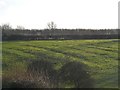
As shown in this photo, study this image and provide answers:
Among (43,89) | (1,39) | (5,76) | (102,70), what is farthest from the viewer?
(1,39)

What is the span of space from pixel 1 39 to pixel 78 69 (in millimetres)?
35019

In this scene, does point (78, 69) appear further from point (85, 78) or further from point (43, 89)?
point (43, 89)

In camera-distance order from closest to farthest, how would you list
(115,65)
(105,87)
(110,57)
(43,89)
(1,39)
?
(43,89)
(105,87)
(115,65)
(110,57)
(1,39)

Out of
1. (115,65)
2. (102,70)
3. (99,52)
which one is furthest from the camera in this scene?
(99,52)

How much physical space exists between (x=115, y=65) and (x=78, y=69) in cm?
1117

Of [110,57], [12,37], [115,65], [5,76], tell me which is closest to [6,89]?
[5,76]

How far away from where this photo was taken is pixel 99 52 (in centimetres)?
3747

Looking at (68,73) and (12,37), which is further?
(12,37)

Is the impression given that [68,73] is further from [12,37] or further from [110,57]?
[12,37]

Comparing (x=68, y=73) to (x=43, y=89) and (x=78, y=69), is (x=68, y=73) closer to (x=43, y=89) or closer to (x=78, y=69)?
(x=78, y=69)

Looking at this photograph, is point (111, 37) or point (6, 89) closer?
point (6, 89)

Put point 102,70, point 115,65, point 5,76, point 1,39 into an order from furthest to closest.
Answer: point 1,39
point 115,65
point 102,70
point 5,76

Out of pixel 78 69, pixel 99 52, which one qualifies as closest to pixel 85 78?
pixel 78 69

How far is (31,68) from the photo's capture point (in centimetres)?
1978
